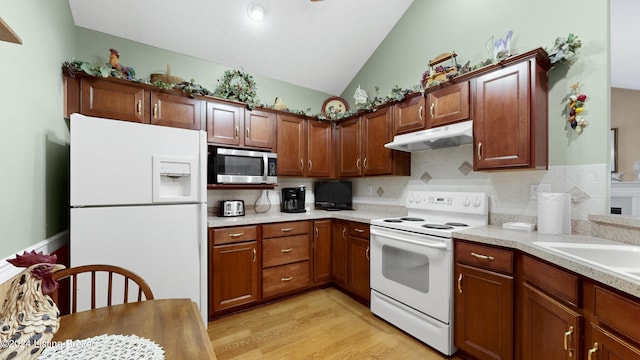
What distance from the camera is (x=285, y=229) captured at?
8.80 feet

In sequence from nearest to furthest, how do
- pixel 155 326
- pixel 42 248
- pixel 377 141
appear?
pixel 155 326
pixel 42 248
pixel 377 141

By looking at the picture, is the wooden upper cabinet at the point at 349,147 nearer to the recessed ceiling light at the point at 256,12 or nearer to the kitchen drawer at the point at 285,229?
the kitchen drawer at the point at 285,229

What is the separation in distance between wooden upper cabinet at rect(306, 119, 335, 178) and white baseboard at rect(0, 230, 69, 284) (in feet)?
7.27

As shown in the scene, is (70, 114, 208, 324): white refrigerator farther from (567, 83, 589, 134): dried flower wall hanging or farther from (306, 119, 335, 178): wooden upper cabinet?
(567, 83, 589, 134): dried flower wall hanging

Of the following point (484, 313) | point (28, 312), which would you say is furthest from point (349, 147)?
point (28, 312)

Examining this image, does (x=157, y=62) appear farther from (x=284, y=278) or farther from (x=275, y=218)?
(x=284, y=278)

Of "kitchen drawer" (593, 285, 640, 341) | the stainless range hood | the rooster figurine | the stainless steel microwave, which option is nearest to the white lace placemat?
the rooster figurine

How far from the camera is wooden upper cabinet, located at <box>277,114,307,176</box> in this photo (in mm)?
3020

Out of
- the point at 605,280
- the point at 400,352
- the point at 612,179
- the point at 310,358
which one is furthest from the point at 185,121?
the point at 612,179

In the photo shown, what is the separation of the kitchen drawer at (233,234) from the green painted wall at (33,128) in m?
1.04

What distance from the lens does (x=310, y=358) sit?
1.83 m

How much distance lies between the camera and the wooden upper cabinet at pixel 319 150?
323 centimetres

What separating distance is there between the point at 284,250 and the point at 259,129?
1335mm

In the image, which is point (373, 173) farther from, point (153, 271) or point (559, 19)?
point (153, 271)
